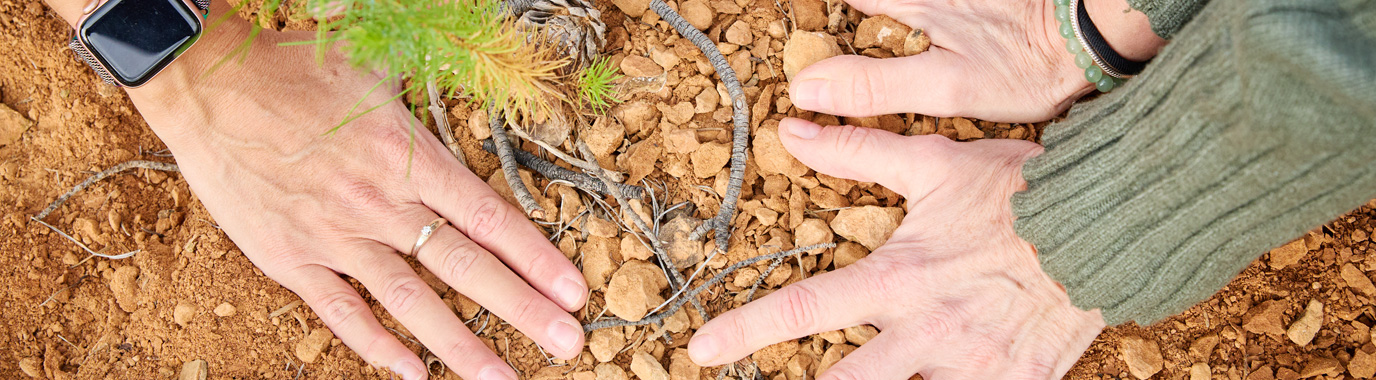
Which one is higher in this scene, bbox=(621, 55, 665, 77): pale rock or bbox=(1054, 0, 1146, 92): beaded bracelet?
bbox=(1054, 0, 1146, 92): beaded bracelet

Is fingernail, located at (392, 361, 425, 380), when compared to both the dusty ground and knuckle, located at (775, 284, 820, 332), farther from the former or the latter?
knuckle, located at (775, 284, 820, 332)

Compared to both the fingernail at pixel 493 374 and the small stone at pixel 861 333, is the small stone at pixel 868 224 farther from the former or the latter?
the fingernail at pixel 493 374

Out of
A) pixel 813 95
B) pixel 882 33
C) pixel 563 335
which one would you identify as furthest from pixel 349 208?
pixel 882 33

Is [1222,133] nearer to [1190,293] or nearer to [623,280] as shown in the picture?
[1190,293]

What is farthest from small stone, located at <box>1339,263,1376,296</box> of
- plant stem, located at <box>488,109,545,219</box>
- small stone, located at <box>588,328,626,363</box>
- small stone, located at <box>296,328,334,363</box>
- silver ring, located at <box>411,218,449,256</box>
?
small stone, located at <box>296,328,334,363</box>

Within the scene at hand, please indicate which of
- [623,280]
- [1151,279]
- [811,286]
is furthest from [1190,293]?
[623,280]
